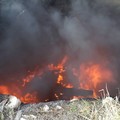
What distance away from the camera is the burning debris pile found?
23.2ft

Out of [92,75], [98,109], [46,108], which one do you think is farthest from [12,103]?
[92,75]

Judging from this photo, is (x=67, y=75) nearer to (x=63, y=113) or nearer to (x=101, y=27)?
(x=101, y=27)

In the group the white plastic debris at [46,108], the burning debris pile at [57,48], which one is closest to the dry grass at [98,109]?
the white plastic debris at [46,108]

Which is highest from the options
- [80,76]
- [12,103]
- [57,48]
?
[57,48]

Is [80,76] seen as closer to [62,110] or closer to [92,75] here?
[92,75]

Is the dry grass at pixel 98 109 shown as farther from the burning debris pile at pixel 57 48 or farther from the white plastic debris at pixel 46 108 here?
the burning debris pile at pixel 57 48

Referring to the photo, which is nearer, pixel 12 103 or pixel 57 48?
pixel 12 103

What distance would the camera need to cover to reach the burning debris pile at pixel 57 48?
23.2 feet

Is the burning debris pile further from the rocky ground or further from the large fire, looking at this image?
the rocky ground

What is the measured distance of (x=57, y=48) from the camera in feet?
25.5

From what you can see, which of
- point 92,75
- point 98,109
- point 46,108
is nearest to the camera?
point 98,109

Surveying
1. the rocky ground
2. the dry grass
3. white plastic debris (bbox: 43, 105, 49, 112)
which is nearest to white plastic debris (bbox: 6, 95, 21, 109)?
the rocky ground

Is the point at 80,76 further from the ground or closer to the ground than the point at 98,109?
further from the ground

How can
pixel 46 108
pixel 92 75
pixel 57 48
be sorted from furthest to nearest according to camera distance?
pixel 57 48
pixel 92 75
pixel 46 108
